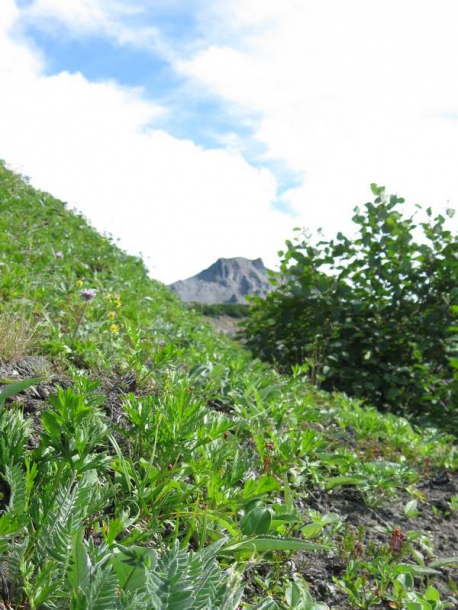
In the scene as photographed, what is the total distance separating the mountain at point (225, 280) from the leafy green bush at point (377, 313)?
173 feet

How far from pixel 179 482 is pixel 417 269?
5.38 metres

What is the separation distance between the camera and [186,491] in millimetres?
1767

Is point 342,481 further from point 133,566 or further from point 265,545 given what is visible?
point 133,566

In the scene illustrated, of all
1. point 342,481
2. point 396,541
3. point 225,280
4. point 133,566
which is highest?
point 225,280

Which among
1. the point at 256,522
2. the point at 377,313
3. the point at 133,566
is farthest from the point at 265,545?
the point at 377,313

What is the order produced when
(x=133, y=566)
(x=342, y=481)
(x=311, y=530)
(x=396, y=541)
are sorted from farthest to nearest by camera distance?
(x=342, y=481) → (x=396, y=541) → (x=311, y=530) → (x=133, y=566)

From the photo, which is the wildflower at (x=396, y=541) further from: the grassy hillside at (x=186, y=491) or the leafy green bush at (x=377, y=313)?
the leafy green bush at (x=377, y=313)

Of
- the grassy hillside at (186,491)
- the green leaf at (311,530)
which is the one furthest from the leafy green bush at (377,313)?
the green leaf at (311,530)

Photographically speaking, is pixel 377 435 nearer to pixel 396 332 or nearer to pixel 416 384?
pixel 416 384

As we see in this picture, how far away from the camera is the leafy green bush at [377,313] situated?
20.7 ft

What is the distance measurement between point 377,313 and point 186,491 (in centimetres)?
538

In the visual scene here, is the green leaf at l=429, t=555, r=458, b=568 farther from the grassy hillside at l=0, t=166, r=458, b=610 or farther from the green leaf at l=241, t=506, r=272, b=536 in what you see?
the green leaf at l=241, t=506, r=272, b=536

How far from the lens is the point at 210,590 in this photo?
1249mm

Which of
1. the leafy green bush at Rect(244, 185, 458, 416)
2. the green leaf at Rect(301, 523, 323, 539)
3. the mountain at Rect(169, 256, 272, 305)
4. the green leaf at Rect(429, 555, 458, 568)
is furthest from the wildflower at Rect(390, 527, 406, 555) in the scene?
the mountain at Rect(169, 256, 272, 305)
